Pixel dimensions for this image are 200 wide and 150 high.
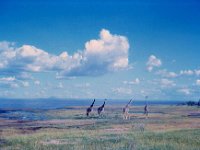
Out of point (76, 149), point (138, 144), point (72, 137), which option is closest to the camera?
point (76, 149)

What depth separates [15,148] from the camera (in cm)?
2547

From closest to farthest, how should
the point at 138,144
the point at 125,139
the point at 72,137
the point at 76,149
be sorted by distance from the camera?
1. the point at 76,149
2. the point at 138,144
3. the point at 125,139
4. the point at 72,137

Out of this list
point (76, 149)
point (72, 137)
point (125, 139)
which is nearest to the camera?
point (76, 149)

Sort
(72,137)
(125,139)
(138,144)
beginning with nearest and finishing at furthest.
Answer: (138,144), (125,139), (72,137)

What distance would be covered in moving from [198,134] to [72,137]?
35.5 feet

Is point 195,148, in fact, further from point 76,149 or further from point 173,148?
point 76,149

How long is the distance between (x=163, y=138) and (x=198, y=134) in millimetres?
3919

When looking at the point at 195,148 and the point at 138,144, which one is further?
the point at 138,144

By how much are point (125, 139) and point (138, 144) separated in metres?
2.27

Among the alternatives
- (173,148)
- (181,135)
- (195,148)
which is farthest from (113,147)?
(181,135)

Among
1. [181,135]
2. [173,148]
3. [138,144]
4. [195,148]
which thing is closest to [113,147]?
[138,144]

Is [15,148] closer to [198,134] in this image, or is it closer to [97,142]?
[97,142]

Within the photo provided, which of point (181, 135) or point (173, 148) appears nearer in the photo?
point (173, 148)

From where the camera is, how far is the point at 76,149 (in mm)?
24203
